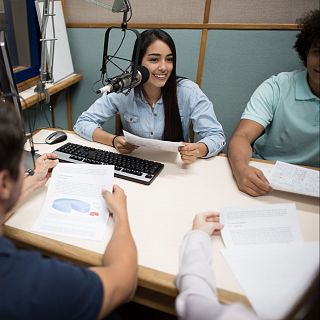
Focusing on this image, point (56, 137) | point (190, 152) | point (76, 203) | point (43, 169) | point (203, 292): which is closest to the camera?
point (203, 292)

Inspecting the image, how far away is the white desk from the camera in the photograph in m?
0.64

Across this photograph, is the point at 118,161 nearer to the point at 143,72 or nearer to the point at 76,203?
the point at 76,203

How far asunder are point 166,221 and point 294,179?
13.9 inches

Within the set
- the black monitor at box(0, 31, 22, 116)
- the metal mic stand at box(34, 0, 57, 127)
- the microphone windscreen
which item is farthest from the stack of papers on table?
the metal mic stand at box(34, 0, 57, 127)

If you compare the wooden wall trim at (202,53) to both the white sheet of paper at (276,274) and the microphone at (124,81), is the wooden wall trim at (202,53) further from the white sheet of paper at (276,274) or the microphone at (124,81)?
the white sheet of paper at (276,274)

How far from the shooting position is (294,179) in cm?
75

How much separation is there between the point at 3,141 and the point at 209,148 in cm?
77

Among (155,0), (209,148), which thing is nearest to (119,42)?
(155,0)

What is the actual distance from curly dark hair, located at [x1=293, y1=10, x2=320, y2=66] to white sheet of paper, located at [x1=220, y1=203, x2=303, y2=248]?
364 mm

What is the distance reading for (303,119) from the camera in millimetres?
674

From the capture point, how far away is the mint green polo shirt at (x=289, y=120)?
2.17 feet

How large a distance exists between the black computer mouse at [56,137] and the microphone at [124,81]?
319mm

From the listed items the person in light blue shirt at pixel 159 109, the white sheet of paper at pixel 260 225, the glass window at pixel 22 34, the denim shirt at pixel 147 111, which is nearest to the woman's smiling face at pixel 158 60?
the person in light blue shirt at pixel 159 109

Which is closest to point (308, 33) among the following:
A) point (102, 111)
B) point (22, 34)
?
point (102, 111)
